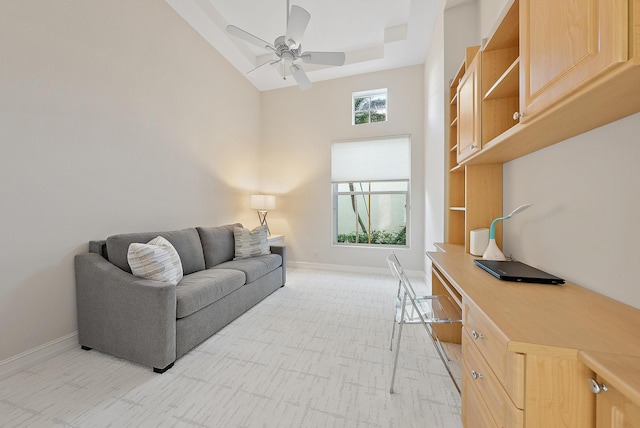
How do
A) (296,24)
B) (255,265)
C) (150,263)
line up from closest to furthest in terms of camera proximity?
(150,263) → (296,24) → (255,265)

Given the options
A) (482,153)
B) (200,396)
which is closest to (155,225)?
(200,396)

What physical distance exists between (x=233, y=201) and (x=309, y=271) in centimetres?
186

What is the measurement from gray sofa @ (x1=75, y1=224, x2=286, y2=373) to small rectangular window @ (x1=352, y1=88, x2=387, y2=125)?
3.49 m

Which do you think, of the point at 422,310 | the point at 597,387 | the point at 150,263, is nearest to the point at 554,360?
the point at 597,387

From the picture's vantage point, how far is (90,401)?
1497 millimetres

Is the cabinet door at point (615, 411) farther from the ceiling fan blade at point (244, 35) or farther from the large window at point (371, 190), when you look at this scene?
the large window at point (371, 190)

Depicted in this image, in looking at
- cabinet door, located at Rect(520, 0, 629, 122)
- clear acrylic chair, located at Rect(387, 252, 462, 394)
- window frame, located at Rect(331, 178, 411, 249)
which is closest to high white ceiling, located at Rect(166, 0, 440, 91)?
window frame, located at Rect(331, 178, 411, 249)

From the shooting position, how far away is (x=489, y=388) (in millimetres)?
956

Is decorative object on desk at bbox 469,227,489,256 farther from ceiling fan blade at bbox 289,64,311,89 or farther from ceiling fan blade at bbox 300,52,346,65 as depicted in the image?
ceiling fan blade at bbox 289,64,311,89

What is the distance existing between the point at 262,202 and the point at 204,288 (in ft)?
7.97

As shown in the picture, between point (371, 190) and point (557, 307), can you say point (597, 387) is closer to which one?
point (557, 307)

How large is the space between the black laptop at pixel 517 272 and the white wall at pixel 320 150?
2566 mm

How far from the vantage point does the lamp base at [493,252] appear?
173cm

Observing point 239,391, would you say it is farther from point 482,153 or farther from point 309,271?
point 309,271
